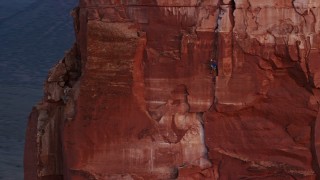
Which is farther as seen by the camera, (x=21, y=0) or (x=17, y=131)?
(x=21, y=0)

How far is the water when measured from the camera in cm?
2688

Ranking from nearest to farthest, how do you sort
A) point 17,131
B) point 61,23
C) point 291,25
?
point 291,25, point 17,131, point 61,23

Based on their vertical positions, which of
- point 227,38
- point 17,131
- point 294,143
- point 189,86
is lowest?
point 17,131

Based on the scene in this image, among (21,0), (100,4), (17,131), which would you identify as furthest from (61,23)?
(100,4)

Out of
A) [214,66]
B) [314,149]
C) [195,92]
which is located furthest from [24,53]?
[314,149]

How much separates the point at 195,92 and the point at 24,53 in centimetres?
2853

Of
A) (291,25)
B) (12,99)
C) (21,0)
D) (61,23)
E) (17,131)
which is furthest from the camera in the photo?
(21,0)

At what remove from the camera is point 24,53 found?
123 feet

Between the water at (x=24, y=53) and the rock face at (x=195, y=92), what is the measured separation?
13.5 metres

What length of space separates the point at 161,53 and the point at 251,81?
3.96 ft

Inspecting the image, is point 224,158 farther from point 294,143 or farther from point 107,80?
point 107,80

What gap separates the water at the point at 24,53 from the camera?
2688 cm

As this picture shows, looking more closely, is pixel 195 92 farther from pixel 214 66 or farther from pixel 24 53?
pixel 24 53

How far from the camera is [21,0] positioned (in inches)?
1770
